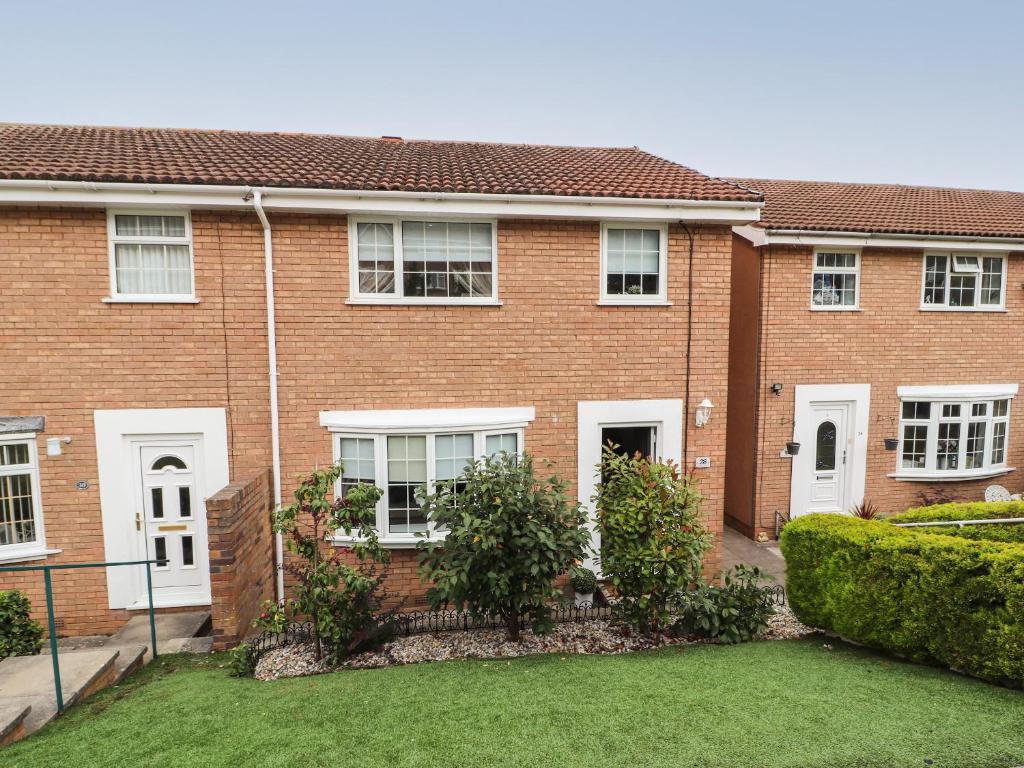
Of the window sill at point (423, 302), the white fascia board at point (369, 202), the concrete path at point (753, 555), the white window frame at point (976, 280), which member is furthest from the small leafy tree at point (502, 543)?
the white window frame at point (976, 280)

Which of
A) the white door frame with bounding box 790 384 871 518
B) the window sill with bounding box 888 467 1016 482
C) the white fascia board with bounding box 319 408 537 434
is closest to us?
the white fascia board with bounding box 319 408 537 434

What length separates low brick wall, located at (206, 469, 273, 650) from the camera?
6434 millimetres

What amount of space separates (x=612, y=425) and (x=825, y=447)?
6.02 m

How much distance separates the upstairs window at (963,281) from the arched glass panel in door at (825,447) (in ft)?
11.2

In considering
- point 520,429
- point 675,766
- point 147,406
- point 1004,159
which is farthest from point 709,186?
point 1004,159

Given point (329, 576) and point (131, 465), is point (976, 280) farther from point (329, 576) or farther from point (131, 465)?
point (131, 465)

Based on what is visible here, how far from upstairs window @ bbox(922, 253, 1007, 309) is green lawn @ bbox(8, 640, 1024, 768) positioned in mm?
9337

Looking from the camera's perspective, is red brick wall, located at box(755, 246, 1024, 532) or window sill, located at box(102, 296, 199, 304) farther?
red brick wall, located at box(755, 246, 1024, 532)

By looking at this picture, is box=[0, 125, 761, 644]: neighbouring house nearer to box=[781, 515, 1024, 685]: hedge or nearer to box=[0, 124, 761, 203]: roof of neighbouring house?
box=[0, 124, 761, 203]: roof of neighbouring house

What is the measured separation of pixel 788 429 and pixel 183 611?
1149cm

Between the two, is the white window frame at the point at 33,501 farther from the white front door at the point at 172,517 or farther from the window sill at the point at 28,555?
the white front door at the point at 172,517

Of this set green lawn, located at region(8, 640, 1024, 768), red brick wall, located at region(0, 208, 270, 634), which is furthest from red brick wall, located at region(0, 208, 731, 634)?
green lawn, located at region(8, 640, 1024, 768)

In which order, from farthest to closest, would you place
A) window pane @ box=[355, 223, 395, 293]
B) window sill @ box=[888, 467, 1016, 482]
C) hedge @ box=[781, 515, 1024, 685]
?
window sill @ box=[888, 467, 1016, 482] → window pane @ box=[355, 223, 395, 293] → hedge @ box=[781, 515, 1024, 685]

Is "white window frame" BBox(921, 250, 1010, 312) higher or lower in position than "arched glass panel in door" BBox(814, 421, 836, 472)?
higher
